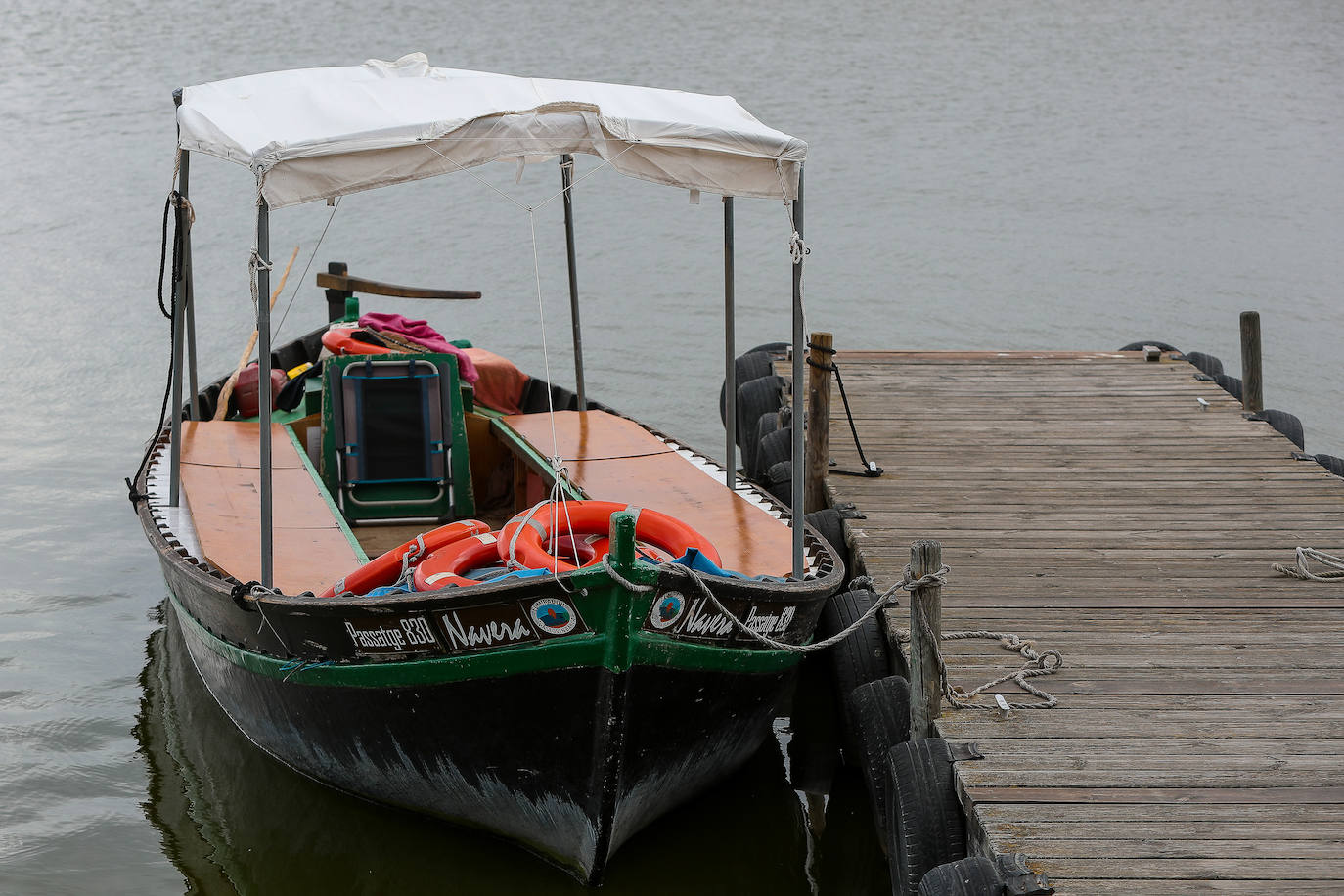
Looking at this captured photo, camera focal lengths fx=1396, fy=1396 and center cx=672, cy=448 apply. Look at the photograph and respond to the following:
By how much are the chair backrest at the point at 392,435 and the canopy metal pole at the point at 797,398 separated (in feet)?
9.89

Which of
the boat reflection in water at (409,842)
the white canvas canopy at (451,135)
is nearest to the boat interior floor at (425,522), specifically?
the boat reflection in water at (409,842)

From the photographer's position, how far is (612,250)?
→ 790 inches

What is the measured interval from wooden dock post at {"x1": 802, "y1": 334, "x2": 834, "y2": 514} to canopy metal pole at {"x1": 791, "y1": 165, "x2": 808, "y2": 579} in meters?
2.32

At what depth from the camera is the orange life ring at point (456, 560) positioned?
625cm

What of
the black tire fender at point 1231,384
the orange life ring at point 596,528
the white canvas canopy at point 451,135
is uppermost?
the white canvas canopy at point 451,135

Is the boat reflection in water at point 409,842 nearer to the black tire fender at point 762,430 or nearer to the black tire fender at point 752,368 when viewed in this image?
the black tire fender at point 762,430

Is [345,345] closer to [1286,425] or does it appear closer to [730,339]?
[730,339]

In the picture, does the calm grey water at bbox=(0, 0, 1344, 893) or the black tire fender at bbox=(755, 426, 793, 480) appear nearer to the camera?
the calm grey water at bbox=(0, 0, 1344, 893)

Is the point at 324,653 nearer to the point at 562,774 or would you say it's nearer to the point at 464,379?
the point at 562,774

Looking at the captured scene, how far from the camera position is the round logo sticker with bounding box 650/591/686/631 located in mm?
5793

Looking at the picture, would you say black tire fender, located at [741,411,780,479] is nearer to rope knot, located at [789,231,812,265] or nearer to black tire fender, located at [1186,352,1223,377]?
black tire fender, located at [1186,352,1223,377]

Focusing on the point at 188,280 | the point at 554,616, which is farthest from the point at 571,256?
the point at 554,616

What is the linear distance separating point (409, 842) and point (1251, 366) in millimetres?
7746

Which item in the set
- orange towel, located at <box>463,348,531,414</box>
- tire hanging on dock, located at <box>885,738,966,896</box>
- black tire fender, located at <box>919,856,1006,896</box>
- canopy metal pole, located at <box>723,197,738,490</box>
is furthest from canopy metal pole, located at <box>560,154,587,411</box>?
black tire fender, located at <box>919,856,1006,896</box>
